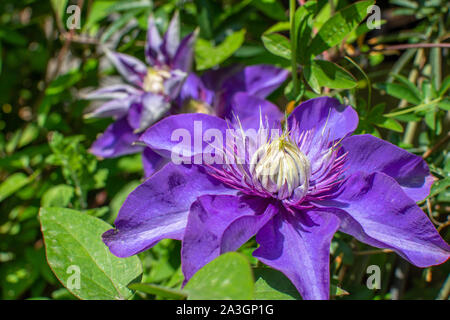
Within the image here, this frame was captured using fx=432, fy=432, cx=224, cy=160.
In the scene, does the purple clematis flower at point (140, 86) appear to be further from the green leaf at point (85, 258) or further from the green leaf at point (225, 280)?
the green leaf at point (225, 280)

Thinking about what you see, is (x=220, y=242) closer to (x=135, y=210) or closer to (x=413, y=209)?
(x=135, y=210)

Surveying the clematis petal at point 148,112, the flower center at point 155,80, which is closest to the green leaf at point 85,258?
the clematis petal at point 148,112

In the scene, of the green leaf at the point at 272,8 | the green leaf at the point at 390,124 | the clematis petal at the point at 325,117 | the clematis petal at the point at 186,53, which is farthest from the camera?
the green leaf at the point at 272,8

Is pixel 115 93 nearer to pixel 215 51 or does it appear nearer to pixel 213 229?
pixel 215 51

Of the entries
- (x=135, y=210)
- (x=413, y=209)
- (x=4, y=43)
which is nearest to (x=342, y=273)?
(x=413, y=209)

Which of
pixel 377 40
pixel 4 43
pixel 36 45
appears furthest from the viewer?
pixel 36 45

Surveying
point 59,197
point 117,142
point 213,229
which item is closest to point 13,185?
point 59,197
